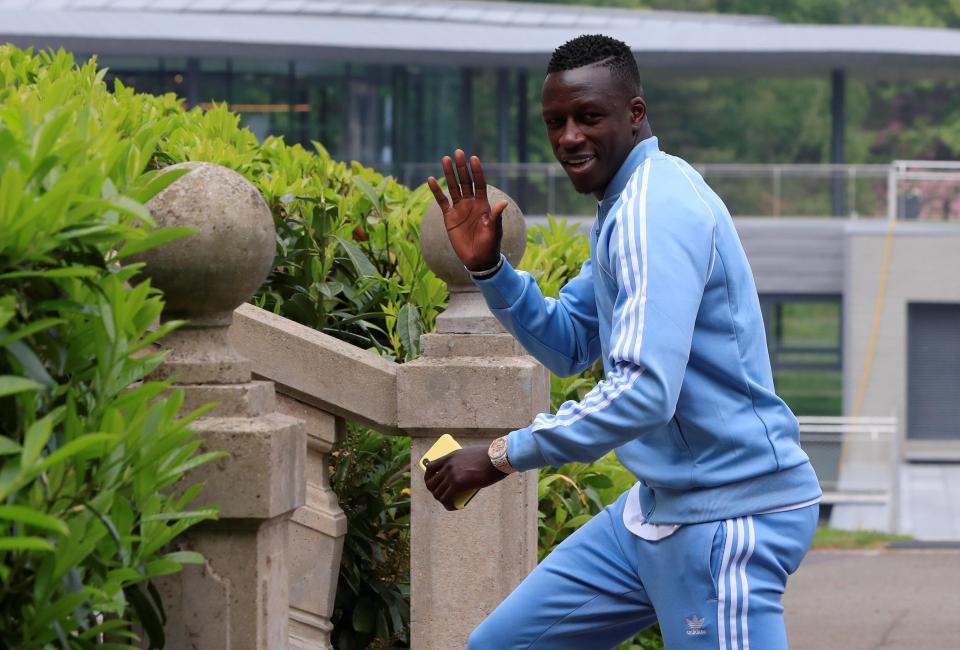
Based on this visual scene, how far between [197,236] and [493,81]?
106ft

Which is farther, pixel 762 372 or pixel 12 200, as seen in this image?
pixel 762 372

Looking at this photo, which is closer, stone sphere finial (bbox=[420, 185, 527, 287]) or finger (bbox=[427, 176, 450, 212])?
finger (bbox=[427, 176, 450, 212])

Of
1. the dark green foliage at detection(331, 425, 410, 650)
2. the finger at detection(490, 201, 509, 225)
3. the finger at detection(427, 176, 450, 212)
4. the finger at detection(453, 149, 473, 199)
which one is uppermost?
the finger at detection(453, 149, 473, 199)

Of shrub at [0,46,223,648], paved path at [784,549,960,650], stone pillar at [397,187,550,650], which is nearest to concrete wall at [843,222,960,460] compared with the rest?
paved path at [784,549,960,650]

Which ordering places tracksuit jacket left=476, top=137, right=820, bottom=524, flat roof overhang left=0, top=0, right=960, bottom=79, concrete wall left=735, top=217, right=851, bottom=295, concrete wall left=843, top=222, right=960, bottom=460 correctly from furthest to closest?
flat roof overhang left=0, top=0, right=960, bottom=79
concrete wall left=735, top=217, right=851, bottom=295
concrete wall left=843, top=222, right=960, bottom=460
tracksuit jacket left=476, top=137, right=820, bottom=524

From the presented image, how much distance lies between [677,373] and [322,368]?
1.85 meters

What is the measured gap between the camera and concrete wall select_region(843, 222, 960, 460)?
25250mm

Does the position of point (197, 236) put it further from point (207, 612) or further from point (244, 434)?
point (207, 612)

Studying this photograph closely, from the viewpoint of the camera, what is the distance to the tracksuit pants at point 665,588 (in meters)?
3.48

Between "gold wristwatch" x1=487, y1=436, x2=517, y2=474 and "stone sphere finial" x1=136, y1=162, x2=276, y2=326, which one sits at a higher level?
"stone sphere finial" x1=136, y1=162, x2=276, y2=326

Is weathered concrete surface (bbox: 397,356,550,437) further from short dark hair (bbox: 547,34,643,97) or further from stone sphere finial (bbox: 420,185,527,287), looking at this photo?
short dark hair (bbox: 547,34,643,97)

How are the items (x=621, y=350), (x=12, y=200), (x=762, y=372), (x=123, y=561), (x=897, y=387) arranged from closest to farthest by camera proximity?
(x=12, y=200) < (x=123, y=561) < (x=621, y=350) < (x=762, y=372) < (x=897, y=387)

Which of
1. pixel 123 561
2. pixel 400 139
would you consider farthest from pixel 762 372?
pixel 400 139

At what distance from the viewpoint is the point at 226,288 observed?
3459 mm
